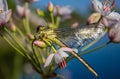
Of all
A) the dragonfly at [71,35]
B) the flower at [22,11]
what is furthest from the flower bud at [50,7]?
the dragonfly at [71,35]

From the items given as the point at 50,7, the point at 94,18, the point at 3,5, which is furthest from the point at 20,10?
the point at 94,18

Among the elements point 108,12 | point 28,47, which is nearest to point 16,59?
point 28,47

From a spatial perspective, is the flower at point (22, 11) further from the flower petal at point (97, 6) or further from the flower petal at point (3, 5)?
the flower petal at point (97, 6)

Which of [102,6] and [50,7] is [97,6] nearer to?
[102,6]

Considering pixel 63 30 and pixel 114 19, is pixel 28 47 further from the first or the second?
pixel 114 19

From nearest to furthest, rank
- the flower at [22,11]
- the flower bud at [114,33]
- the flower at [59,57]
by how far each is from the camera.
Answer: the flower at [59,57] < the flower bud at [114,33] < the flower at [22,11]

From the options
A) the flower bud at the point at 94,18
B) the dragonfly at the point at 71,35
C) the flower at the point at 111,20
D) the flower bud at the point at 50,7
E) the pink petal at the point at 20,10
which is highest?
the flower at the point at 111,20

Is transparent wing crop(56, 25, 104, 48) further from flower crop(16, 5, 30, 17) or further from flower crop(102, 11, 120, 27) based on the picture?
flower crop(16, 5, 30, 17)

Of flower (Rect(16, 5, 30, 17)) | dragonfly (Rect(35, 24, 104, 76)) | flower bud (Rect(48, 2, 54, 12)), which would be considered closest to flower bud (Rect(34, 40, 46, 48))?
dragonfly (Rect(35, 24, 104, 76))

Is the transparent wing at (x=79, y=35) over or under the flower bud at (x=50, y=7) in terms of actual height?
over
